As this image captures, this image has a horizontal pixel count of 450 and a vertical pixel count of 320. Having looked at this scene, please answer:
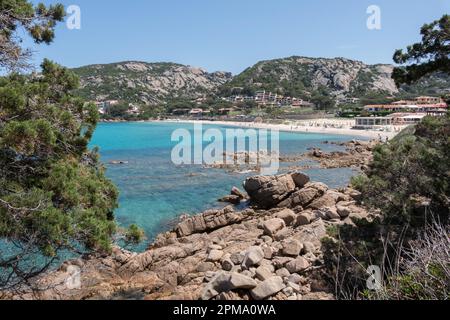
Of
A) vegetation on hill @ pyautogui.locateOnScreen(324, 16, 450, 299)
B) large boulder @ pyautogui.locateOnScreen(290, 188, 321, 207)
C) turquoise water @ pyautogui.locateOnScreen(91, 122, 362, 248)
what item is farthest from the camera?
turquoise water @ pyautogui.locateOnScreen(91, 122, 362, 248)

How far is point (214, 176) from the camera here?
103 ft

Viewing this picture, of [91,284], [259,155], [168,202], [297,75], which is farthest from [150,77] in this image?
[91,284]

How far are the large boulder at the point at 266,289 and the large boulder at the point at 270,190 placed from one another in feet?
35.5

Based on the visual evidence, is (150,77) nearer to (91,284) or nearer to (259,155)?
(259,155)

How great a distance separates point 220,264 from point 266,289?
3085 mm

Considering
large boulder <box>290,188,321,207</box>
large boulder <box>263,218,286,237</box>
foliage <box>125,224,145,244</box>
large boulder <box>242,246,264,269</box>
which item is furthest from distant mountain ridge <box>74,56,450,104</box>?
foliage <box>125,224,145,244</box>

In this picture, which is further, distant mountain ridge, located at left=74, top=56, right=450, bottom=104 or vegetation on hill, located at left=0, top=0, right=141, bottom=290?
distant mountain ridge, located at left=74, top=56, right=450, bottom=104

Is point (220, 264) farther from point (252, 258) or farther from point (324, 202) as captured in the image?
point (324, 202)

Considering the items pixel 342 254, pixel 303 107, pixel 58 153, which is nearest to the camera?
pixel 58 153

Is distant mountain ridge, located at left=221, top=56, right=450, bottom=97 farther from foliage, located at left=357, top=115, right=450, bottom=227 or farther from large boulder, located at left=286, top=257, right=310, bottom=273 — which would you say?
large boulder, located at left=286, top=257, right=310, bottom=273

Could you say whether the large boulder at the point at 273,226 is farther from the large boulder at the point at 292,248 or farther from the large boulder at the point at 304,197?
the large boulder at the point at 304,197

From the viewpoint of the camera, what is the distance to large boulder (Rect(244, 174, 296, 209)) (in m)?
19.6

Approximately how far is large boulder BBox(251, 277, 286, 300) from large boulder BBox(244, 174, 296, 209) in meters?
10.8
